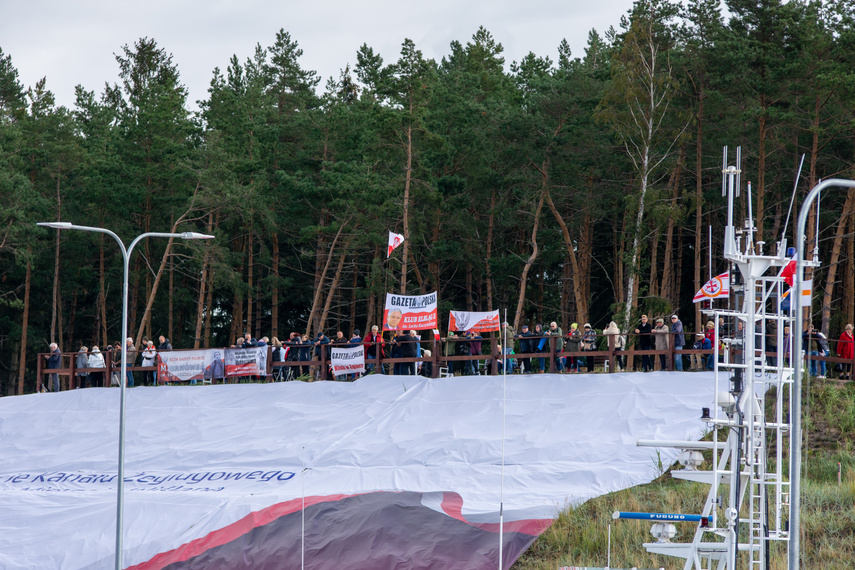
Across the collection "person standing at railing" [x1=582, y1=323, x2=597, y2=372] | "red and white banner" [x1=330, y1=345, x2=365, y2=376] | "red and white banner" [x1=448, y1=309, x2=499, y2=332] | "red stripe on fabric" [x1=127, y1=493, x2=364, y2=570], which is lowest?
"red stripe on fabric" [x1=127, y1=493, x2=364, y2=570]

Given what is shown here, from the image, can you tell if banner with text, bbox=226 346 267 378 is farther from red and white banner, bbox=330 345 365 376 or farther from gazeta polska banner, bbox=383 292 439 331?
gazeta polska banner, bbox=383 292 439 331

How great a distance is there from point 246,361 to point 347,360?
3.53 m

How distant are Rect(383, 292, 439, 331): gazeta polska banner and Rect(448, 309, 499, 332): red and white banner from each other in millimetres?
804

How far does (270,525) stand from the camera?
1916 centimetres

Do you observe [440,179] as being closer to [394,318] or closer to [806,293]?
[394,318]

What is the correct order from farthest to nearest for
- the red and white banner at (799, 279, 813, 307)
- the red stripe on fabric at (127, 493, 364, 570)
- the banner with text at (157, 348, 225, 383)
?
the banner with text at (157, 348, 225, 383)
the red stripe on fabric at (127, 493, 364, 570)
the red and white banner at (799, 279, 813, 307)

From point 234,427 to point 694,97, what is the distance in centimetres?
2317

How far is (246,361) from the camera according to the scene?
31.7 meters

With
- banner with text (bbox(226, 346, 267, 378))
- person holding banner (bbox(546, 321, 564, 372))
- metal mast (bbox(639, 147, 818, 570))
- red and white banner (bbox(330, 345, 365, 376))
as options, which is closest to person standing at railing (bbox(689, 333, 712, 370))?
person holding banner (bbox(546, 321, 564, 372))

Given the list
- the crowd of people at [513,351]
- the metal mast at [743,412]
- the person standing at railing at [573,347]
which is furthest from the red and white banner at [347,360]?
the metal mast at [743,412]

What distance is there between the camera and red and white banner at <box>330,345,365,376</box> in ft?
98.1

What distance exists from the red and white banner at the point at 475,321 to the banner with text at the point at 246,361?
18.9ft

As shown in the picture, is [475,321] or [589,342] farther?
[475,321]

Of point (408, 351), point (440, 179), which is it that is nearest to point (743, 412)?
point (408, 351)
